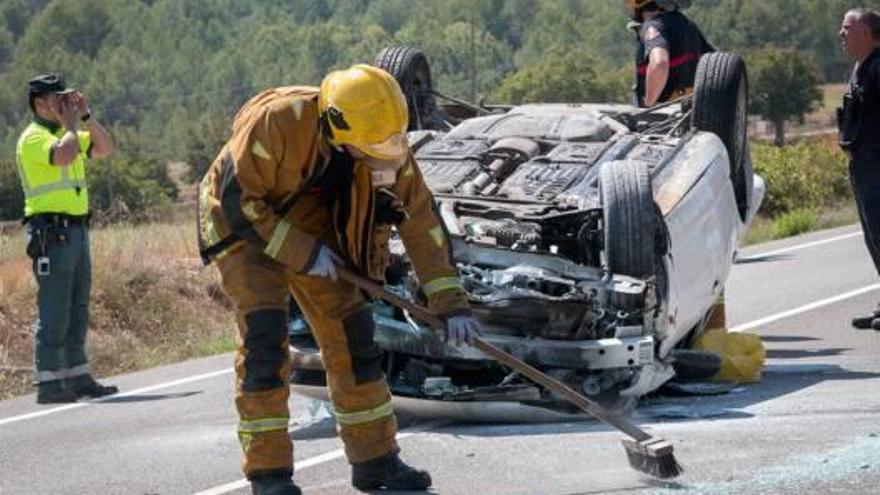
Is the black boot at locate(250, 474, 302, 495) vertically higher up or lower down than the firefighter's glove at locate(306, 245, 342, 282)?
lower down

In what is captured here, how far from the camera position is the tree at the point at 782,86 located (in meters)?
55.7

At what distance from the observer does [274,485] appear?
6.28m

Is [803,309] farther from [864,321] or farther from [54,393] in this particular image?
[54,393]

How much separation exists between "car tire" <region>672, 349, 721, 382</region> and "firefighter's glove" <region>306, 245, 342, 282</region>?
264 cm

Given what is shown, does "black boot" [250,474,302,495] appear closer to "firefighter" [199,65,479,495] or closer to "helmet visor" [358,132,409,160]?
"firefighter" [199,65,479,495]

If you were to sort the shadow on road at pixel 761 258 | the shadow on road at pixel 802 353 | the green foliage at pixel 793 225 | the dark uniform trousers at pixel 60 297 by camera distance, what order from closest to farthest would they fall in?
1. the shadow on road at pixel 802 353
2. the dark uniform trousers at pixel 60 297
3. the shadow on road at pixel 761 258
4. the green foliage at pixel 793 225

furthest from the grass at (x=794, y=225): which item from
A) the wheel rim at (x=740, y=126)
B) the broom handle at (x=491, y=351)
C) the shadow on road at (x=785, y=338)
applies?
the broom handle at (x=491, y=351)

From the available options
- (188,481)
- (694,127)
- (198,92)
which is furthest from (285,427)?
(198,92)

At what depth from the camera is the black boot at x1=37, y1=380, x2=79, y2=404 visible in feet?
32.5

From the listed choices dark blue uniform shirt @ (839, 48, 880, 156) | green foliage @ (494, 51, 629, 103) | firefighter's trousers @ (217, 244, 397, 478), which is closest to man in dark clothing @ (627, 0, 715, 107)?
dark blue uniform shirt @ (839, 48, 880, 156)

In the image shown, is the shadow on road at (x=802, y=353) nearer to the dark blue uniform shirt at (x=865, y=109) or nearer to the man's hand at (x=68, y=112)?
the dark blue uniform shirt at (x=865, y=109)

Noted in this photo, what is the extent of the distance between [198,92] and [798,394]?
7904cm

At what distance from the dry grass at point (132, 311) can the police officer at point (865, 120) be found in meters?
4.44

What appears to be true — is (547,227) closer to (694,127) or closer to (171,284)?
(694,127)
